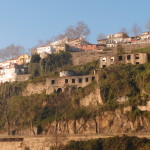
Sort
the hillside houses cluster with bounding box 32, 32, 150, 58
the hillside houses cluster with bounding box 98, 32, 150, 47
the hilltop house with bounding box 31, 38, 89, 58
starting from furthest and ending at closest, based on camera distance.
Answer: the hillside houses cluster with bounding box 98, 32, 150, 47 < the hillside houses cluster with bounding box 32, 32, 150, 58 < the hilltop house with bounding box 31, 38, 89, 58

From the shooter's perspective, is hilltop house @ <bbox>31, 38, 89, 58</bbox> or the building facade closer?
the building facade

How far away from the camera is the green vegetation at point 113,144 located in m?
32.2

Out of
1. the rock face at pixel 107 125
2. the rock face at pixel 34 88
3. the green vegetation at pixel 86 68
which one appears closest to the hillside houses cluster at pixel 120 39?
the green vegetation at pixel 86 68

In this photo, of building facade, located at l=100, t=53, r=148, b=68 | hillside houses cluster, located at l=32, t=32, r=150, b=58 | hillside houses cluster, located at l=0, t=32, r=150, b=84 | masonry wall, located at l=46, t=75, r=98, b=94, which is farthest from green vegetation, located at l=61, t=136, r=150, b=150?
hillside houses cluster, located at l=32, t=32, r=150, b=58

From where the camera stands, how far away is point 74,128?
143 ft

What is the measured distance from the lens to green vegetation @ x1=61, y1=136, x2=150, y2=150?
106ft

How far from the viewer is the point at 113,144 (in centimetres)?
3316

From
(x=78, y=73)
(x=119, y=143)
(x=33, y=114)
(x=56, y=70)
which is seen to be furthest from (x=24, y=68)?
(x=119, y=143)

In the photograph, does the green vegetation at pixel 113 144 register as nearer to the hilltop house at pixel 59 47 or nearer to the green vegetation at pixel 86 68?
the green vegetation at pixel 86 68

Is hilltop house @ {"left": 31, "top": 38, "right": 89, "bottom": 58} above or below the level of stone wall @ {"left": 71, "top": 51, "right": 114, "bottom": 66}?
above

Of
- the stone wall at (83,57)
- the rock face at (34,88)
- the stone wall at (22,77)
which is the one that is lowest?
the rock face at (34,88)

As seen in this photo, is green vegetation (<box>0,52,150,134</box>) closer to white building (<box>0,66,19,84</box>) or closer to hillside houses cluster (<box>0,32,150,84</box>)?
hillside houses cluster (<box>0,32,150,84</box>)

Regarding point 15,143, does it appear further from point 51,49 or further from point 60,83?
point 51,49

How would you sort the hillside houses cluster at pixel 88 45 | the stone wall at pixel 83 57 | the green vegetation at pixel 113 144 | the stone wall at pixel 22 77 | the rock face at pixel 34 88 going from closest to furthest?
1. the green vegetation at pixel 113 144
2. the rock face at pixel 34 88
3. the stone wall at pixel 22 77
4. the stone wall at pixel 83 57
5. the hillside houses cluster at pixel 88 45
